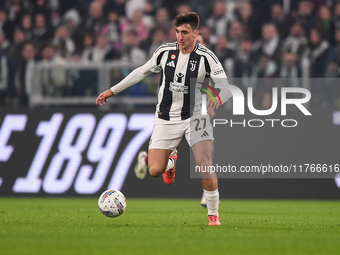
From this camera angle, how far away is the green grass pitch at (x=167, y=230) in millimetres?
5035

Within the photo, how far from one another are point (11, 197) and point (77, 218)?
4486 mm

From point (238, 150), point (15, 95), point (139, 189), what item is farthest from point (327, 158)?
point (15, 95)

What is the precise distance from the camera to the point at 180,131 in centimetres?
736

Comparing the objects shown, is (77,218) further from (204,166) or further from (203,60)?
(203,60)

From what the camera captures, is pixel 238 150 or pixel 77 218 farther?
pixel 238 150

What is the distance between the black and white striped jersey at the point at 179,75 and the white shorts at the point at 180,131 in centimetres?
9

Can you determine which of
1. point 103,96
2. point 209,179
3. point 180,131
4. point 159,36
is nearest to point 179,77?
point 180,131

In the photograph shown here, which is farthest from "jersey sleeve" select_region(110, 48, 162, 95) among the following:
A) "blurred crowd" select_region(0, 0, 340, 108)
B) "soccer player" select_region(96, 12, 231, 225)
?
"blurred crowd" select_region(0, 0, 340, 108)

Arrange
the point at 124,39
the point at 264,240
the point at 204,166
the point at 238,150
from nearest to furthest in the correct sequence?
the point at 264,240, the point at 204,166, the point at 238,150, the point at 124,39

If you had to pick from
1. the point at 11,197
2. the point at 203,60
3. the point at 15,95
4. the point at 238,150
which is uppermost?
the point at 203,60

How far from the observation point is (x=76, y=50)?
14234 millimetres

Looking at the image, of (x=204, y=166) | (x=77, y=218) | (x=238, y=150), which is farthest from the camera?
(x=238, y=150)

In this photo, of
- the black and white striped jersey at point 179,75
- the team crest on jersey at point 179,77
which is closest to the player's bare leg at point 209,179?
the black and white striped jersey at point 179,75

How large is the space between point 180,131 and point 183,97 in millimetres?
421
